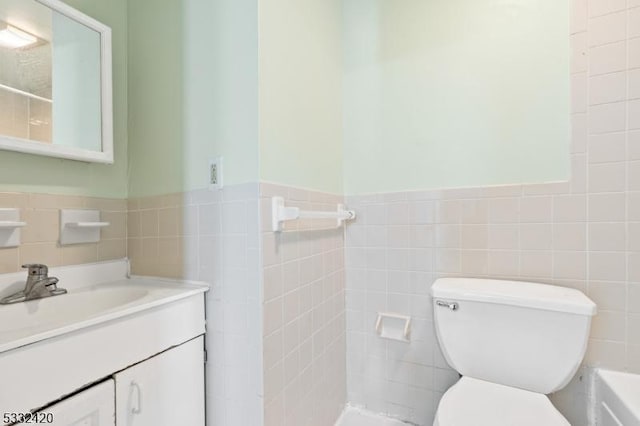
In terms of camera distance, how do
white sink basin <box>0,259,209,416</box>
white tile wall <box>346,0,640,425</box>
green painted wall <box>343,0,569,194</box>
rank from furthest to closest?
1. green painted wall <box>343,0,569,194</box>
2. white tile wall <box>346,0,640,425</box>
3. white sink basin <box>0,259,209,416</box>

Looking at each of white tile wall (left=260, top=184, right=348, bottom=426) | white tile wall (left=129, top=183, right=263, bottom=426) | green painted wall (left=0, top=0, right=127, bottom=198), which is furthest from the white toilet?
green painted wall (left=0, top=0, right=127, bottom=198)

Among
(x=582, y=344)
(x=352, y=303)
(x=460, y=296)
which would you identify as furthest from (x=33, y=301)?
(x=582, y=344)

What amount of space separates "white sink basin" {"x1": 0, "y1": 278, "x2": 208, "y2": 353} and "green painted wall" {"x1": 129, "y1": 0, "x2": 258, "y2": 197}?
39cm

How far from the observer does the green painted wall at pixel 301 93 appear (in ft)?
3.61

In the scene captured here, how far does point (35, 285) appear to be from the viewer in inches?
38.8

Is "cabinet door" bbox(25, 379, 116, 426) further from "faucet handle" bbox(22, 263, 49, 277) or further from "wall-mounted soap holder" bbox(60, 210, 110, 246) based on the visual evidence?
"wall-mounted soap holder" bbox(60, 210, 110, 246)

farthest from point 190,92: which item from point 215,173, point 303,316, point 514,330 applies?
point 514,330

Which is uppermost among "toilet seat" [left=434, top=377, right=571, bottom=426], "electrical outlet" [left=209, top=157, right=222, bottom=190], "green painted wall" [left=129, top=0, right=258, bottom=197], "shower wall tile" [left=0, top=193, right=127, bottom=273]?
"green painted wall" [left=129, top=0, right=258, bottom=197]

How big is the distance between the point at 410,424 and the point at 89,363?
1.39m

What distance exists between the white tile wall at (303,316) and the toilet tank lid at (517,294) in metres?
0.41

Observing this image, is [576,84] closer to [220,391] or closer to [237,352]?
[237,352]

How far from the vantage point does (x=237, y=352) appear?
3.55 feet

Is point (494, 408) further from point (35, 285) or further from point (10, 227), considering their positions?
point (10, 227)

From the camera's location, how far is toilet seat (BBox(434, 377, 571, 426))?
950 millimetres
